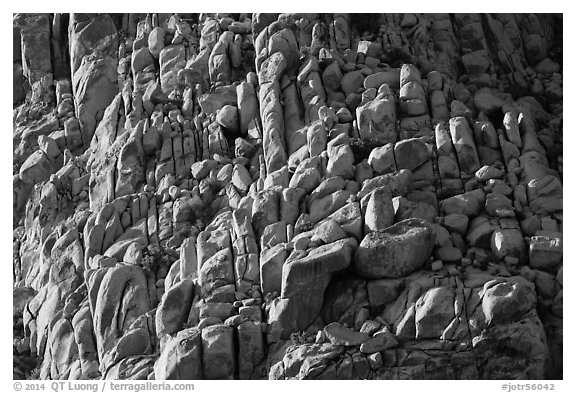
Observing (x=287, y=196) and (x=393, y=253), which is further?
(x=287, y=196)

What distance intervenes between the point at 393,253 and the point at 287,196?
21.4 ft

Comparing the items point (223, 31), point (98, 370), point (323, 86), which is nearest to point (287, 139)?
point (323, 86)

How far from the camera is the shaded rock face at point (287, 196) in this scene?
203 feet

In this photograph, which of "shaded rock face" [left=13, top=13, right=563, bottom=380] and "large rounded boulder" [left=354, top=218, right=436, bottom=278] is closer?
"shaded rock face" [left=13, top=13, right=563, bottom=380]

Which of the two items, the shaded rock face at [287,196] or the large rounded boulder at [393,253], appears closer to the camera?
the shaded rock face at [287,196]

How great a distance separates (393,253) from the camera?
62906 millimetres

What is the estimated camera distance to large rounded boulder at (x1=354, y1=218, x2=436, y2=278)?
206 ft

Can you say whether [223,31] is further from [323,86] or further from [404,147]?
[404,147]

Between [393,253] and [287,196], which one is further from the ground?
[287,196]

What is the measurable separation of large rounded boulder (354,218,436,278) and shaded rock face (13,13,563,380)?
0.29 ft

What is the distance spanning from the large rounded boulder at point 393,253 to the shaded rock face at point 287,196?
0.09 metres

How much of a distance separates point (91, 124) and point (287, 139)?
1261 centimetres

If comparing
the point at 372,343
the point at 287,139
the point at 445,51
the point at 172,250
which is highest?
the point at 445,51

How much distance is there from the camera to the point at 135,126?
75688 millimetres
